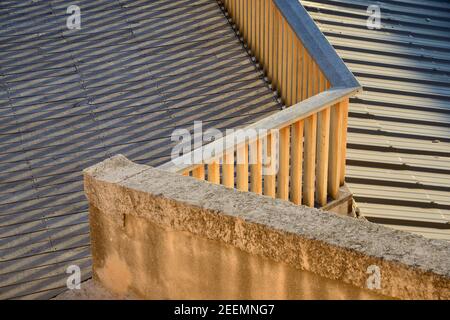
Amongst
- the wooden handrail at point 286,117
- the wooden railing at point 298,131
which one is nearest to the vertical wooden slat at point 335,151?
the wooden railing at point 298,131

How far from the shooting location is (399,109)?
775 cm

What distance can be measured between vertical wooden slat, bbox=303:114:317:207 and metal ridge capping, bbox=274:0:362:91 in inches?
14.5

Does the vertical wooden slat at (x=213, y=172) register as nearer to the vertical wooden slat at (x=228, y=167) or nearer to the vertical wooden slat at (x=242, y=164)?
the vertical wooden slat at (x=228, y=167)

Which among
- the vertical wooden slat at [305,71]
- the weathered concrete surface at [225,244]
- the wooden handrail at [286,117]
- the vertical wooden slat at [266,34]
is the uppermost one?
the vertical wooden slat at [266,34]

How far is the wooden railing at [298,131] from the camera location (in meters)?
5.27

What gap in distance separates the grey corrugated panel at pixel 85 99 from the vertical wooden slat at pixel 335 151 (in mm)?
1580

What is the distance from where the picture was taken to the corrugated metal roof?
662 cm

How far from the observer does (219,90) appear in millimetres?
7930

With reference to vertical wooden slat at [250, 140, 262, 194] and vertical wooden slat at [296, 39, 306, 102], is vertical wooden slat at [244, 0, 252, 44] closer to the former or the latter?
vertical wooden slat at [296, 39, 306, 102]

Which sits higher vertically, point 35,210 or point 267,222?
point 267,222

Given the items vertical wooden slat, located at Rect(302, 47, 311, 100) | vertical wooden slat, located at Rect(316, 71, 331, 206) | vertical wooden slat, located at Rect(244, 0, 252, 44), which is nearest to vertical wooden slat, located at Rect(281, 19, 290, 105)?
vertical wooden slat, located at Rect(302, 47, 311, 100)
